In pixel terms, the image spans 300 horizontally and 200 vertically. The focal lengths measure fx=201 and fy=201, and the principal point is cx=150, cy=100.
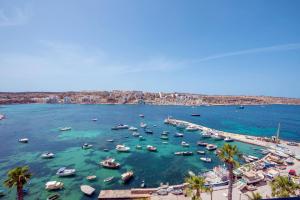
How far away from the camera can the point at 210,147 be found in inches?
2441

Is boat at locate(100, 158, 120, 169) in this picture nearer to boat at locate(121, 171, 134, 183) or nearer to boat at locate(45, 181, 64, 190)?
boat at locate(121, 171, 134, 183)

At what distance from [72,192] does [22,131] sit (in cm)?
6557

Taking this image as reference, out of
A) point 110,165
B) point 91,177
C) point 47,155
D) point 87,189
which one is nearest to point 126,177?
Answer: point 91,177

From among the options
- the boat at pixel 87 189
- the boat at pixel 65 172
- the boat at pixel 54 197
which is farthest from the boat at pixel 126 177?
the boat at pixel 54 197

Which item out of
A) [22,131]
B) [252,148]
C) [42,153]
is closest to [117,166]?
[42,153]

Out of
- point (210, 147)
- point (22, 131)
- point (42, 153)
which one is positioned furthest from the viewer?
point (22, 131)

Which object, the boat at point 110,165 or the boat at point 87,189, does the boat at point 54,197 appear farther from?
the boat at point 110,165

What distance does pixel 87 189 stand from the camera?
3575 centimetres

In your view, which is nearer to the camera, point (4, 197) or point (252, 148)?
point (4, 197)

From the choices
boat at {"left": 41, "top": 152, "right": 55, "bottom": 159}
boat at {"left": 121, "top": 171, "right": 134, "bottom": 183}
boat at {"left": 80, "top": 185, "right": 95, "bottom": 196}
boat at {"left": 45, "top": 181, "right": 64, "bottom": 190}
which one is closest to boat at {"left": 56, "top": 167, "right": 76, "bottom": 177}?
boat at {"left": 45, "top": 181, "right": 64, "bottom": 190}

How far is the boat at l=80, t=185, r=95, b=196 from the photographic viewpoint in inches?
1372

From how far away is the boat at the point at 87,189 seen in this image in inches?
1372

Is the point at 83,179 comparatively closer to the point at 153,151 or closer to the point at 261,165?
the point at 153,151

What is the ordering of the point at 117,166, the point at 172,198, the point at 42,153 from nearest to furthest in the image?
1. the point at 172,198
2. the point at 117,166
3. the point at 42,153
